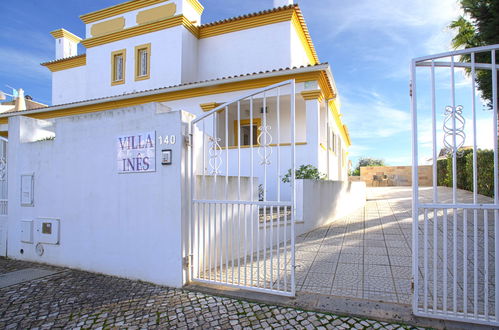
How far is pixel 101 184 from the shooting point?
4402 millimetres

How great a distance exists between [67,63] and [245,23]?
10252mm

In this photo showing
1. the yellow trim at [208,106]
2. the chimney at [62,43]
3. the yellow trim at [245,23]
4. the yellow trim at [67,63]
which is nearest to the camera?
the yellow trim at [208,106]

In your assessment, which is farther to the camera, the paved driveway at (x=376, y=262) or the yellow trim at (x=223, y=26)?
the yellow trim at (x=223, y=26)

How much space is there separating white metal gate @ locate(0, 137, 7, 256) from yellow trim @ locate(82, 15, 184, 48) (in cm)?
853

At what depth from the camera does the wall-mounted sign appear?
3.98 m

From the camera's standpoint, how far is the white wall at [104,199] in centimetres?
385

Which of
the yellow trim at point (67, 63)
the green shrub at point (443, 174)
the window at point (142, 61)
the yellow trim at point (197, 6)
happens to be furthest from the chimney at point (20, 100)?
the green shrub at point (443, 174)

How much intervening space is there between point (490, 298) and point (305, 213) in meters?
3.35

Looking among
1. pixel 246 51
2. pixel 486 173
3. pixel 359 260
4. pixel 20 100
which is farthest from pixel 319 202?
pixel 20 100

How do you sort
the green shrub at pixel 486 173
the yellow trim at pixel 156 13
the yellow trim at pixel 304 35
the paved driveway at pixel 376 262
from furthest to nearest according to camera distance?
the yellow trim at pixel 156 13 → the yellow trim at pixel 304 35 → the green shrub at pixel 486 173 → the paved driveway at pixel 376 262

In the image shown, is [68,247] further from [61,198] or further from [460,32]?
[460,32]

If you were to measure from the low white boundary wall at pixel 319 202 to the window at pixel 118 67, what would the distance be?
1038cm

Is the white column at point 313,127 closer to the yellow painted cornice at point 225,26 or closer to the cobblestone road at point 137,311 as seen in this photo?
the yellow painted cornice at point 225,26

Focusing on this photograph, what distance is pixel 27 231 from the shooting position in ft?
16.6
